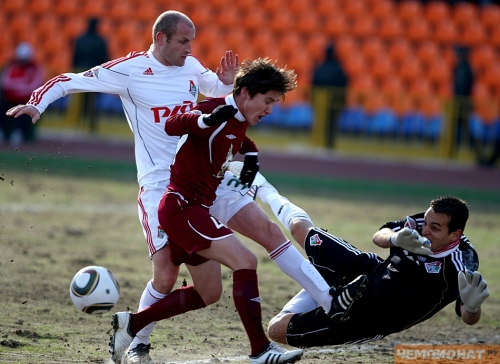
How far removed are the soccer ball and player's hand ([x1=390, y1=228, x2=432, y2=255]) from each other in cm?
210

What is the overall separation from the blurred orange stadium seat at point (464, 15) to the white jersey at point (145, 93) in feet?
53.6

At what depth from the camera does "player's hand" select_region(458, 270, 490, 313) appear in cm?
490

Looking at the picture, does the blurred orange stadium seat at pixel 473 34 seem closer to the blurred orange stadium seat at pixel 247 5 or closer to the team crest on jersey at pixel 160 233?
the blurred orange stadium seat at pixel 247 5

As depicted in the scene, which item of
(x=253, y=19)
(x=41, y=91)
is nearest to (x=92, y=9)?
(x=253, y=19)

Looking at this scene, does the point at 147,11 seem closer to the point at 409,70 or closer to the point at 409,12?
the point at 409,12

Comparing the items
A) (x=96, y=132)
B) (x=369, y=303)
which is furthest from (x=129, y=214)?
(x=96, y=132)

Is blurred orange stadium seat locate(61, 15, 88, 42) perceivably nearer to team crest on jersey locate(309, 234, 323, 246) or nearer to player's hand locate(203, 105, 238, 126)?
team crest on jersey locate(309, 234, 323, 246)

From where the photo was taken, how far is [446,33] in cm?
2061

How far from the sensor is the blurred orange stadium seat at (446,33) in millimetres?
20562

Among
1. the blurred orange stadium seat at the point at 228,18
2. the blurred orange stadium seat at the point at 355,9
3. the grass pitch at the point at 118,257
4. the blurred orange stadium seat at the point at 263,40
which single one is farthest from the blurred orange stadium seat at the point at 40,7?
the blurred orange stadium seat at the point at 355,9

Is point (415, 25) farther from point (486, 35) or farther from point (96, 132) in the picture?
point (96, 132)

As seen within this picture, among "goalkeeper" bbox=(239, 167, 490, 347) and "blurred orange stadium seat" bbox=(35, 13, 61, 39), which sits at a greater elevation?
"blurred orange stadium seat" bbox=(35, 13, 61, 39)

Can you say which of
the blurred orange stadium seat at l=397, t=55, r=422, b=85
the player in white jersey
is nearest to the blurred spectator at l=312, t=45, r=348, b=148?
the blurred orange stadium seat at l=397, t=55, r=422, b=85

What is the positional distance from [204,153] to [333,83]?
517 inches
